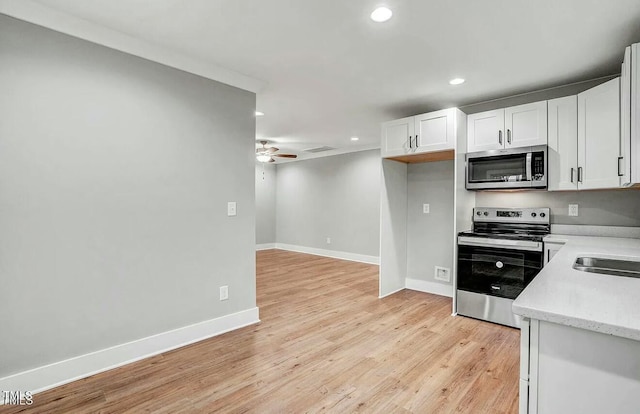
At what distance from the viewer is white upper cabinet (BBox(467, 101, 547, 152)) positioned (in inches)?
124

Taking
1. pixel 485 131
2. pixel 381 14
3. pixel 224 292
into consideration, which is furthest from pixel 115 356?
pixel 485 131

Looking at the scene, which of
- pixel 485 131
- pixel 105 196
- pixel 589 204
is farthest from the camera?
pixel 485 131

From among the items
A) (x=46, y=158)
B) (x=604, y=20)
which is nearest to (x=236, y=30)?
(x=46, y=158)

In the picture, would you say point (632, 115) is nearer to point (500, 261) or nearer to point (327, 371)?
point (500, 261)

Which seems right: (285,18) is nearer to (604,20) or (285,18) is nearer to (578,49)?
(604,20)

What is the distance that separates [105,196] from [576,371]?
2.79 meters

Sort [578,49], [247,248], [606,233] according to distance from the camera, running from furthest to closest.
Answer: [247,248]
[606,233]
[578,49]

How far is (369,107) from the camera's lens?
4.12 meters

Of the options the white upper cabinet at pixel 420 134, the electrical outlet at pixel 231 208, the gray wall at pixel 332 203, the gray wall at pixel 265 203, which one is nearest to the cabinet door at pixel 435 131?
the white upper cabinet at pixel 420 134

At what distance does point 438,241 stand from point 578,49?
2.49 m

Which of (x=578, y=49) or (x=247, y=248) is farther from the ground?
(x=578, y=49)

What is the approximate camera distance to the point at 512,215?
350 centimetres

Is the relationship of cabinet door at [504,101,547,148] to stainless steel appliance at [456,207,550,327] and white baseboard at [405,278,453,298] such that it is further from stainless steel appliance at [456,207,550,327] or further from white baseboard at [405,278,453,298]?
white baseboard at [405,278,453,298]

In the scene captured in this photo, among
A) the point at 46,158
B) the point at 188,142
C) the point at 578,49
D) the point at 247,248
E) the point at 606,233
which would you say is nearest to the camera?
the point at 46,158
